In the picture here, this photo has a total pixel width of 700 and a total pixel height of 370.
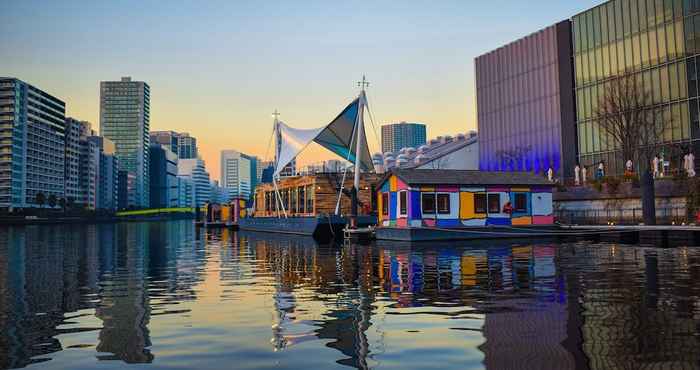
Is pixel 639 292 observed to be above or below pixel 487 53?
below

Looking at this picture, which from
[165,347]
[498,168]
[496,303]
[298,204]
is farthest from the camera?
[498,168]

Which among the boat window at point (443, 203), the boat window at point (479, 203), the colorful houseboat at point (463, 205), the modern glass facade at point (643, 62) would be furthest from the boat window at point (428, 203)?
the modern glass facade at point (643, 62)

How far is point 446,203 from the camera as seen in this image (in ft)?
135

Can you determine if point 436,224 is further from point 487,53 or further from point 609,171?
point 487,53

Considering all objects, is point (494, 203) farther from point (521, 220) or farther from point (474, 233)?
point (474, 233)

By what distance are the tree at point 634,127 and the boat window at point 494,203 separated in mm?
8870

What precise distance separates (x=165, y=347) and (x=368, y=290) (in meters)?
7.52

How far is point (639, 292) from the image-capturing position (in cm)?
1488

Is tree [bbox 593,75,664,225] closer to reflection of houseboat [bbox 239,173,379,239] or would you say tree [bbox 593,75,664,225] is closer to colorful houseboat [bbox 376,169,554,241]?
colorful houseboat [bbox 376,169,554,241]

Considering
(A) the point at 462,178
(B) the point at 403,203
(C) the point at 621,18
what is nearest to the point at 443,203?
(A) the point at 462,178

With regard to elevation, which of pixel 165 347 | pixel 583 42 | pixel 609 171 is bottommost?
pixel 165 347

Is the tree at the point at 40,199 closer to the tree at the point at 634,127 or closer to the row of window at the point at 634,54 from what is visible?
the row of window at the point at 634,54

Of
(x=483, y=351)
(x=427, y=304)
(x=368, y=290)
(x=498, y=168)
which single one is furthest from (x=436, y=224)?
(x=498, y=168)

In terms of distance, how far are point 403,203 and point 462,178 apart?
4.29m
